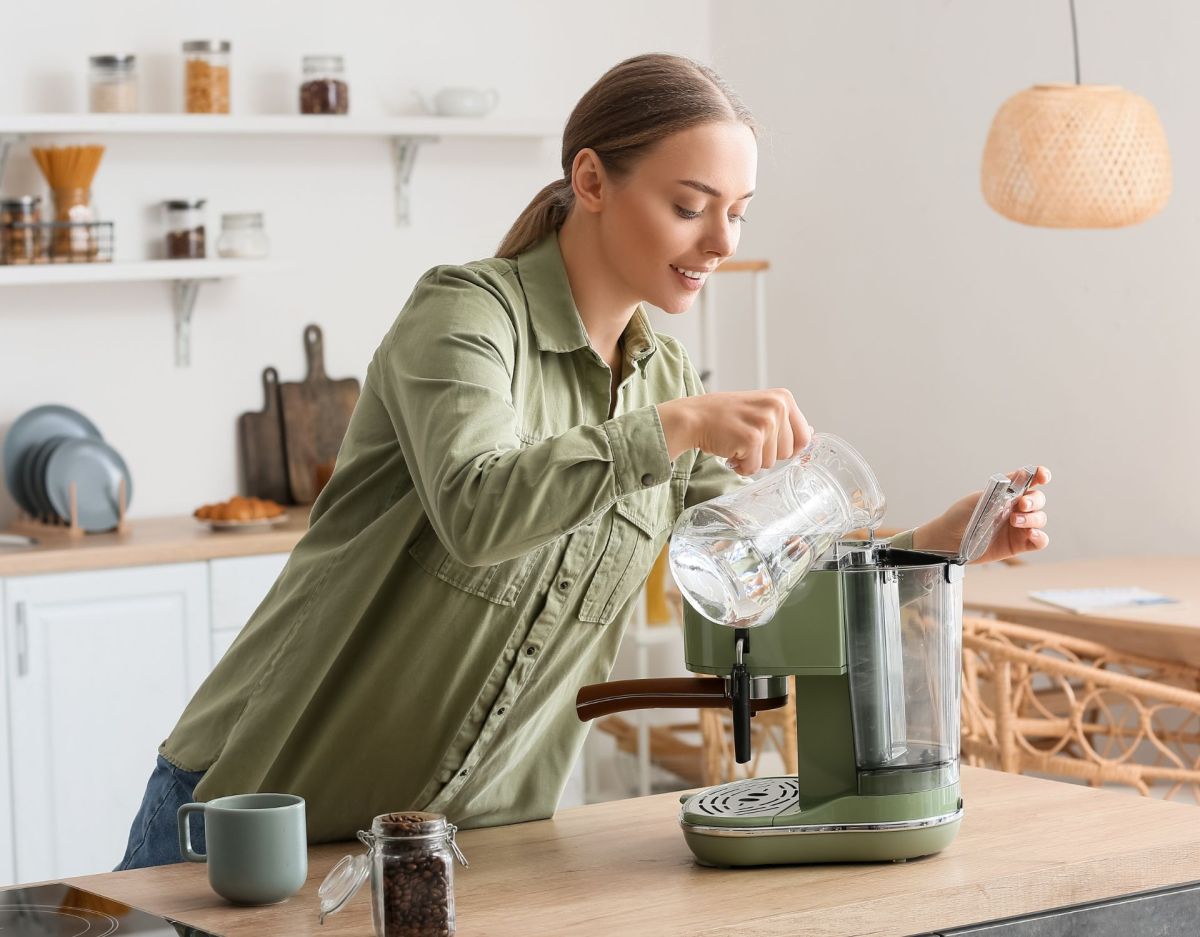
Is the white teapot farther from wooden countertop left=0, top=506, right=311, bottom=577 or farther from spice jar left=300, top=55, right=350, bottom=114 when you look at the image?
wooden countertop left=0, top=506, right=311, bottom=577

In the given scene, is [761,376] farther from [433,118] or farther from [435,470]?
[435,470]

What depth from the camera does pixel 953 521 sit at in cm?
166

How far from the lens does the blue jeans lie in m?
1.67

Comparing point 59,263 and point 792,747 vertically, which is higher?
point 59,263

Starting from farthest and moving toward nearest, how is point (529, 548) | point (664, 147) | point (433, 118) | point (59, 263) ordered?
point (433, 118), point (59, 263), point (664, 147), point (529, 548)

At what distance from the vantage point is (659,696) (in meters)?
1.50

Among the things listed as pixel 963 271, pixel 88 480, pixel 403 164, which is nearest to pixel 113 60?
pixel 403 164

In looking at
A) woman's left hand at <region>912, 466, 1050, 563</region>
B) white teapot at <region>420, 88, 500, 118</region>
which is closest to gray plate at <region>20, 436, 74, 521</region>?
white teapot at <region>420, 88, 500, 118</region>

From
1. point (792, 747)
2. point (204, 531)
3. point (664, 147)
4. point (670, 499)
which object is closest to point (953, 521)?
point (670, 499)

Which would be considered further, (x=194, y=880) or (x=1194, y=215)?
(x=1194, y=215)

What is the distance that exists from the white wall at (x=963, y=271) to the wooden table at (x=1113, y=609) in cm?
31

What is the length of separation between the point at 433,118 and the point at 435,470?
305 cm

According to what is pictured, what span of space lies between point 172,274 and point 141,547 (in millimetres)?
692

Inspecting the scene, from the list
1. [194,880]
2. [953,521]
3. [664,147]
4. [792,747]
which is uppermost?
[664,147]
